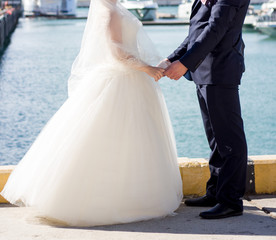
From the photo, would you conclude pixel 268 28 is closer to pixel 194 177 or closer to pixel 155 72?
pixel 194 177

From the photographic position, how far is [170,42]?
3241cm

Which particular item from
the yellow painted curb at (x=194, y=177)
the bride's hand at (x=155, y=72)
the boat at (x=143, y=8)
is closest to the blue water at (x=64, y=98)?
the yellow painted curb at (x=194, y=177)

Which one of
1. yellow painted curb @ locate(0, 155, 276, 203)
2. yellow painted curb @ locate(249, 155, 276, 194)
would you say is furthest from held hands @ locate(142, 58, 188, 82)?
yellow painted curb @ locate(249, 155, 276, 194)

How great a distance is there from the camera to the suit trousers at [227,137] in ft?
10.7

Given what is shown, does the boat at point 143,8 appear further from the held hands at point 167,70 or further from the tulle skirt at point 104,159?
the tulle skirt at point 104,159

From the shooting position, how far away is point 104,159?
326 cm

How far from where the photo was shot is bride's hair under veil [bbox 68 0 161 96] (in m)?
3.29

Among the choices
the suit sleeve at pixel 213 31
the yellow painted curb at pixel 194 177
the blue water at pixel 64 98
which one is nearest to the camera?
the suit sleeve at pixel 213 31

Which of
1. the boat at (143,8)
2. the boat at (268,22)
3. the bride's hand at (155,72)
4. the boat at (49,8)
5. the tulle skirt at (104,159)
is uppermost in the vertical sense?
the bride's hand at (155,72)

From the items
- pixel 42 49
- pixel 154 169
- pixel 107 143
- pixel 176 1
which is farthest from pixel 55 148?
pixel 176 1

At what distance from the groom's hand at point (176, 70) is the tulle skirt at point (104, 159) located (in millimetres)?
206

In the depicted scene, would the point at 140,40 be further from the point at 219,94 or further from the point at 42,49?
the point at 42,49

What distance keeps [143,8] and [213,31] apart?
152 feet

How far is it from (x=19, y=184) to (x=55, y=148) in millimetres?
315
